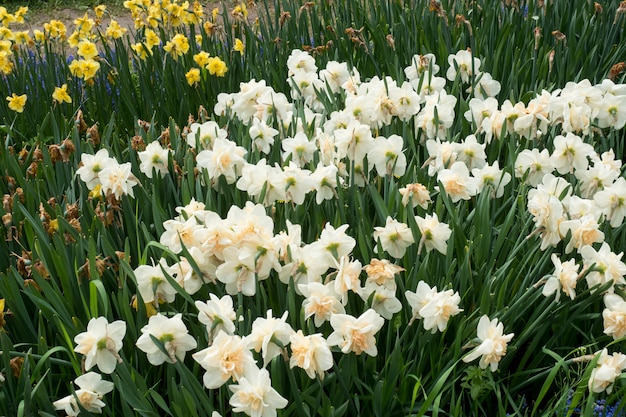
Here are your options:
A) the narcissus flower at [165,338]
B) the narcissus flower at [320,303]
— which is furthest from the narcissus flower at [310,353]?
the narcissus flower at [165,338]

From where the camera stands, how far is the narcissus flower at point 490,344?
1.56 metres

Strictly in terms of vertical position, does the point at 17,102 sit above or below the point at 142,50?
below

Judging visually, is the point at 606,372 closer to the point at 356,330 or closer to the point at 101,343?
the point at 356,330

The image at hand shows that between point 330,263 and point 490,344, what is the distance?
0.40 m

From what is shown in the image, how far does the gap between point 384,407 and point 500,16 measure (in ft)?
9.02

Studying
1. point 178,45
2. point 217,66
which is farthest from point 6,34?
point 217,66

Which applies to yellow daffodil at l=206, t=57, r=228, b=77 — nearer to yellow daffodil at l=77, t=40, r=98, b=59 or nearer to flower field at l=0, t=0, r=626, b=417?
flower field at l=0, t=0, r=626, b=417

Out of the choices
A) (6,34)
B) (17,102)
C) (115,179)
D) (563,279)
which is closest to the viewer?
(563,279)

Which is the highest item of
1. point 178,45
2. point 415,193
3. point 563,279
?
point 178,45

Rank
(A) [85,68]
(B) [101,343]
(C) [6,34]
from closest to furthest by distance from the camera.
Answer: (B) [101,343] → (A) [85,68] → (C) [6,34]

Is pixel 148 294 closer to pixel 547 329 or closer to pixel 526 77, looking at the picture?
pixel 547 329

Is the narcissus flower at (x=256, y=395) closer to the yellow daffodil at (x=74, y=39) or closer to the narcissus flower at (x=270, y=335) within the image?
the narcissus flower at (x=270, y=335)

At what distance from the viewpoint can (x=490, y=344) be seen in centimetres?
156

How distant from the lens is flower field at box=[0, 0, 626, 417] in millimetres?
1536
